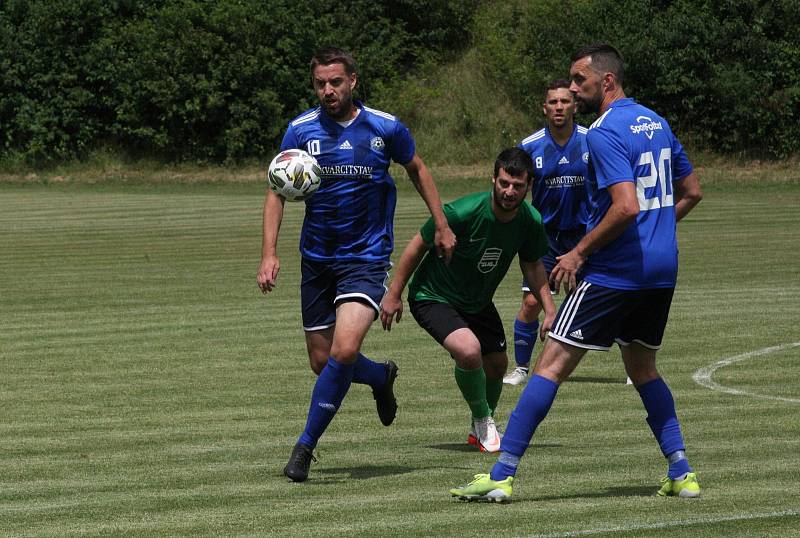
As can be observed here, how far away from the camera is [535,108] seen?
47.5m

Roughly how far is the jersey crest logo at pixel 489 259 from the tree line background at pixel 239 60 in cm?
3762

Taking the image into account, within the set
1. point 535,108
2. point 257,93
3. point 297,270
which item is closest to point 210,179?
point 257,93

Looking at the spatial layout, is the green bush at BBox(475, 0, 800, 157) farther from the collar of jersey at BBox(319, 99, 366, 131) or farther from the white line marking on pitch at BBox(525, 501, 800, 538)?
the white line marking on pitch at BBox(525, 501, 800, 538)

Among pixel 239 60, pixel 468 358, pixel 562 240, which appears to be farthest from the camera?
pixel 239 60

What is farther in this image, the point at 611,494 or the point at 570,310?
the point at 611,494

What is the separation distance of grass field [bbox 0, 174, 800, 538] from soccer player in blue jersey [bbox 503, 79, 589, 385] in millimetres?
1160

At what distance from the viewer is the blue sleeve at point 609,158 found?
6.46 metres

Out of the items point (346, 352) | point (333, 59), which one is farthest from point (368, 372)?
point (333, 59)

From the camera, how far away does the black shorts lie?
8320 millimetres

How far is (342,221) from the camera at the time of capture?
313 inches

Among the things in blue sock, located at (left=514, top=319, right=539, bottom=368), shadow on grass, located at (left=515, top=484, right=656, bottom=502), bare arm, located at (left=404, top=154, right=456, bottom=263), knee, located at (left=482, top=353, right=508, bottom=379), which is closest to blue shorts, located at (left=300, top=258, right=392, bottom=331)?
bare arm, located at (left=404, top=154, right=456, bottom=263)

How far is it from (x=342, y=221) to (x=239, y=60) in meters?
42.6

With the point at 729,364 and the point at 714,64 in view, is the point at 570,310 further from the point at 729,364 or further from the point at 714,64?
the point at 714,64

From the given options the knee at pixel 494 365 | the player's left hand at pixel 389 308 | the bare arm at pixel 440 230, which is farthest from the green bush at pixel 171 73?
the player's left hand at pixel 389 308
